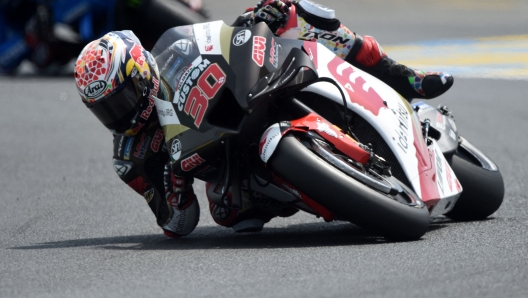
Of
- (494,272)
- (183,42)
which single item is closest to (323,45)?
(183,42)

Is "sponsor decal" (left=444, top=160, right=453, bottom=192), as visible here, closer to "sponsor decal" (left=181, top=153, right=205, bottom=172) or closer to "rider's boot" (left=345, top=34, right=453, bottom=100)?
"rider's boot" (left=345, top=34, right=453, bottom=100)

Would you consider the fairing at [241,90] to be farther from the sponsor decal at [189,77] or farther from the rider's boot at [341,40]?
the rider's boot at [341,40]

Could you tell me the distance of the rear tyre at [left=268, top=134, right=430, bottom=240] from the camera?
415 cm

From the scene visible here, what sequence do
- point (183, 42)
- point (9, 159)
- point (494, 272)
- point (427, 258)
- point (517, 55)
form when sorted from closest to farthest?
point (494, 272)
point (427, 258)
point (183, 42)
point (9, 159)
point (517, 55)

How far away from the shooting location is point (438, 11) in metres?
21.9

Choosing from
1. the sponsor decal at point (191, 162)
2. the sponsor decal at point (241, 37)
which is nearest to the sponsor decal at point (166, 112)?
the sponsor decal at point (191, 162)

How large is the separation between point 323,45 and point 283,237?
109 cm

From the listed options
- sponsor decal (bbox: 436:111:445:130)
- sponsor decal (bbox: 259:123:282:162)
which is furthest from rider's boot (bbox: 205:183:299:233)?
sponsor decal (bbox: 436:111:445:130)

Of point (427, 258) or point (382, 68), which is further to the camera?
point (382, 68)

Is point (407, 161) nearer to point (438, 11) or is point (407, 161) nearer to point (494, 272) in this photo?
point (494, 272)

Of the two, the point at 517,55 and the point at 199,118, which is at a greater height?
the point at 199,118

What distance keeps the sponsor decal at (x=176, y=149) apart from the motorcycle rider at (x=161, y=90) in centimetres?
8

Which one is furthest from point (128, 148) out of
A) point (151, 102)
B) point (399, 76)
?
point (399, 76)

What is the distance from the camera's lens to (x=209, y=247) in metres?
4.79
